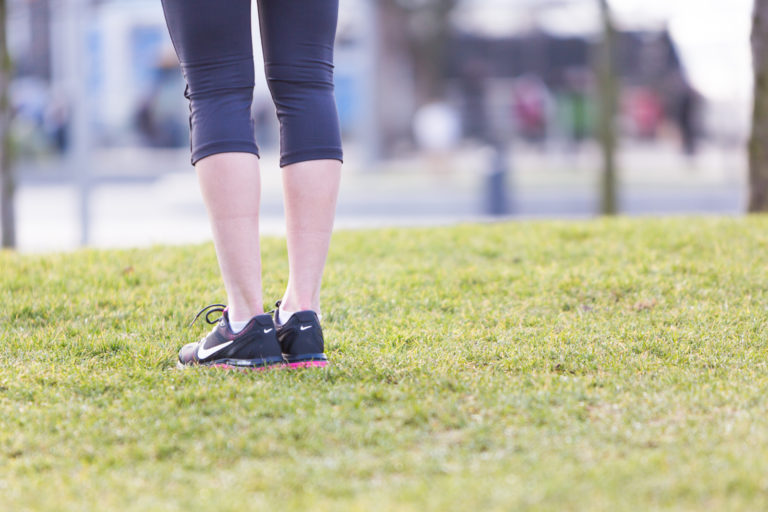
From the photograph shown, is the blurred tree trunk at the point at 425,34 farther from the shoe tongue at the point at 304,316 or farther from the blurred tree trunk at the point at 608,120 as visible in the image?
the shoe tongue at the point at 304,316

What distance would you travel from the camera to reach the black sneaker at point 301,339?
2521mm

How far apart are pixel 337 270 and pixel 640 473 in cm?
237

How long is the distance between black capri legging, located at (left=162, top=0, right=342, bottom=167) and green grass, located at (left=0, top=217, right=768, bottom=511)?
62 centimetres

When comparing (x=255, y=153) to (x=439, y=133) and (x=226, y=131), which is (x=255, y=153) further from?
(x=439, y=133)

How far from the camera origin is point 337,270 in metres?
4.00

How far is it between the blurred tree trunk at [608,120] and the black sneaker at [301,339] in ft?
27.7

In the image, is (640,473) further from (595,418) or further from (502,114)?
(502,114)

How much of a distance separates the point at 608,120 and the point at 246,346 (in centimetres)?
895

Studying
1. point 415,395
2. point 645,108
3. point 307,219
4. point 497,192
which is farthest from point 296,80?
point 645,108

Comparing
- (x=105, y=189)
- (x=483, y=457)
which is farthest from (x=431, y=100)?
(x=483, y=457)

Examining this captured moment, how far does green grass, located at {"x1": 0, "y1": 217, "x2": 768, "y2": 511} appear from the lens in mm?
1739

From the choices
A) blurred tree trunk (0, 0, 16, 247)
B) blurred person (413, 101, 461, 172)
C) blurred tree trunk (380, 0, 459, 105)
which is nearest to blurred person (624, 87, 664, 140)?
blurred person (413, 101, 461, 172)

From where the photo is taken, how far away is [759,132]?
6348 mm

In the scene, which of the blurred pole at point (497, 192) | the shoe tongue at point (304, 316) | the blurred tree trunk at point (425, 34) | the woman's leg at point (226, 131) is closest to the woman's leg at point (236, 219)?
the woman's leg at point (226, 131)
